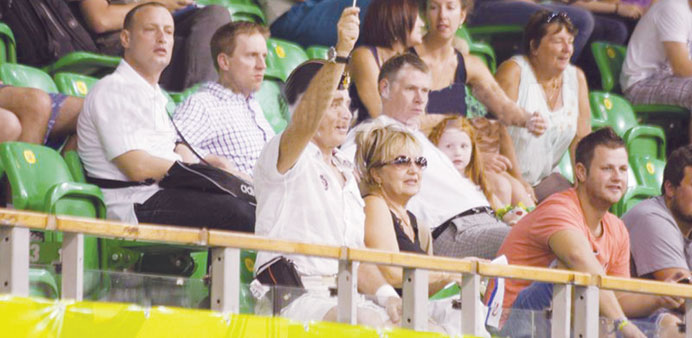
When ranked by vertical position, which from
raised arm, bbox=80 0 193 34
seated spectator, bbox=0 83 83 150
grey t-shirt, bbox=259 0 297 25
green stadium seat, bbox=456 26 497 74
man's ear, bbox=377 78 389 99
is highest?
grey t-shirt, bbox=259 0 297 25

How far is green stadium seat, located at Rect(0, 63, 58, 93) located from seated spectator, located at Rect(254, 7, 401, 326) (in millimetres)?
1154

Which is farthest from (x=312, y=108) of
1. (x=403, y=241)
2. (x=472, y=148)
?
(x=472, y=148)

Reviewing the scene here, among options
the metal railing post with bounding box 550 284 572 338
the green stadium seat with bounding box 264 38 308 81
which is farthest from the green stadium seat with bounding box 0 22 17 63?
the metal railing post with bounding box 550 284 572 338

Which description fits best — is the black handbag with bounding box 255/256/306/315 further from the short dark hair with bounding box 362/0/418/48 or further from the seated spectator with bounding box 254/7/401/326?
the short dark hair with bounding box 362/0/418/48

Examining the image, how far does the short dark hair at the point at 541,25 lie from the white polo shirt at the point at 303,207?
8.34 feet

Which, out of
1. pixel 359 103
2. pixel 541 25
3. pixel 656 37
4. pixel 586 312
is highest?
pixel 656 37

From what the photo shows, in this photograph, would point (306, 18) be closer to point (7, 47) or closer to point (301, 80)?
point (7, 47)

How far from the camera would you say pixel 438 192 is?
5.48 m

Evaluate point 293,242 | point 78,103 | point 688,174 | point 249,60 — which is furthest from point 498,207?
point 293,242

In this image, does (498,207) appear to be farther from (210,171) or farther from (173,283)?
(173,283)

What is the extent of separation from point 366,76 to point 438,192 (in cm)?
64

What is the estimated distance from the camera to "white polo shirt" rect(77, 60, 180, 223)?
15.5ft

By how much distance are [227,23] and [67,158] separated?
94 centimetres

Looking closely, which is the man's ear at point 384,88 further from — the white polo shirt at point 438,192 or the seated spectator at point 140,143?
the seated spectator at point 140,143
